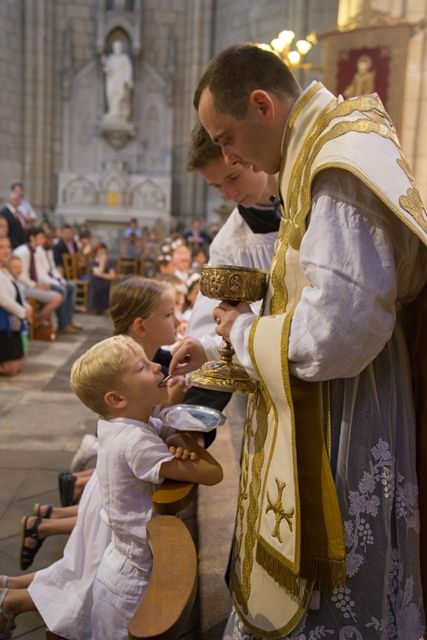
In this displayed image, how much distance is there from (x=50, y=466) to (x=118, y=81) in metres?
13.8

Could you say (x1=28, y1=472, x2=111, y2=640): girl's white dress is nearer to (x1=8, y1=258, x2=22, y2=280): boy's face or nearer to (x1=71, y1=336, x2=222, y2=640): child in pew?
(x1=71, y1=336, x2=222, y2=640): child in pew

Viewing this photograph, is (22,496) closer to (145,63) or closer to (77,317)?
(77,317)

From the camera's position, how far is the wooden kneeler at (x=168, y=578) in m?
1.06

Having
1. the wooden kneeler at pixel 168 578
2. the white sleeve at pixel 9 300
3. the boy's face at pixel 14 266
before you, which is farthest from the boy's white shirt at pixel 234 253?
the boy's face at pixel 14 266

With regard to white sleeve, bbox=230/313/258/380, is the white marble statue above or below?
above

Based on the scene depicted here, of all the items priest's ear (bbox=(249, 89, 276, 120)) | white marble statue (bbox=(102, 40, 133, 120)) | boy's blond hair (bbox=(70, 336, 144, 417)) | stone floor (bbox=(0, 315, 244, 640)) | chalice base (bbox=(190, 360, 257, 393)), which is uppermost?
white marble statue (bbox=(102, 40, 133, 120))

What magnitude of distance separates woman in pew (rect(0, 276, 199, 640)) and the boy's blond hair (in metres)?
0.32

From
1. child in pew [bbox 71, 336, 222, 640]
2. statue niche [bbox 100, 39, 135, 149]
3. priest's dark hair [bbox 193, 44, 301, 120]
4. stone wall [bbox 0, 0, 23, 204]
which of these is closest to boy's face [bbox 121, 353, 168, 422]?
child in pew [bbox 71, 336, 222, 640]

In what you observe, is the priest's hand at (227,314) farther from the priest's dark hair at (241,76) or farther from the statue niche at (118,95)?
the statue niche at (118,95)

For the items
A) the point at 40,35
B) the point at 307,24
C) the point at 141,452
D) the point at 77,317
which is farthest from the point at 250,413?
the point at 40,35

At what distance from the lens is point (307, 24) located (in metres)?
11.6

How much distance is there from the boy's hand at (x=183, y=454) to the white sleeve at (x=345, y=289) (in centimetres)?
59

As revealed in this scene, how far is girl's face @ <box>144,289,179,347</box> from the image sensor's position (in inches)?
97.1

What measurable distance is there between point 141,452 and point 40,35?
16535 millimetres
